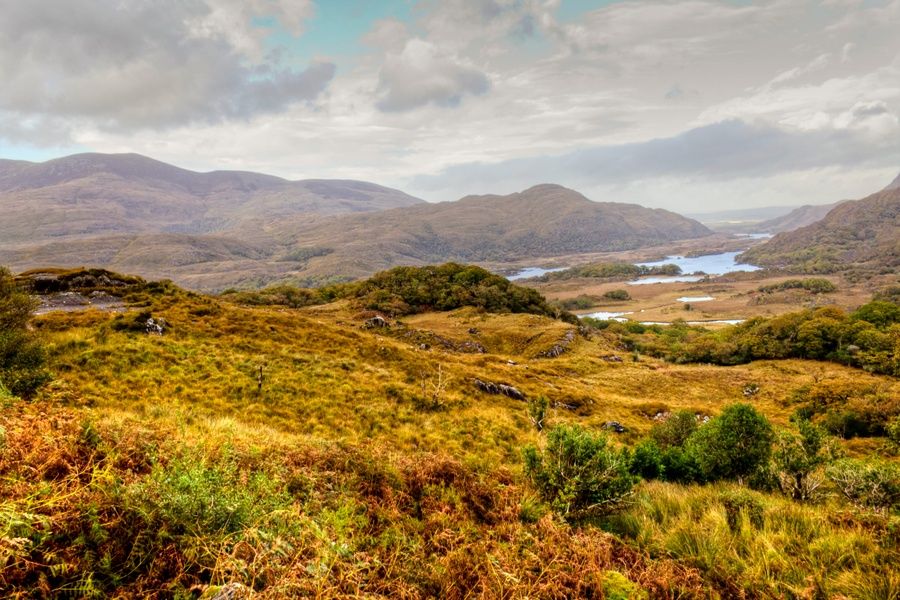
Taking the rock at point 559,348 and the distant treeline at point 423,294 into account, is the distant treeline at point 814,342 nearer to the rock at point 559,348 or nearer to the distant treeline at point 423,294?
the rock at point 559,348

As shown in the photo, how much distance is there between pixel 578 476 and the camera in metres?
7.24

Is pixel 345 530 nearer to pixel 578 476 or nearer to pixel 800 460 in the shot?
pixel 578 476

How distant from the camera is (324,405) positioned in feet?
62.2

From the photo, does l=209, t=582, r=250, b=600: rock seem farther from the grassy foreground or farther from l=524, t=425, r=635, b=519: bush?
l=524, t=425, r=635, b=519: bush

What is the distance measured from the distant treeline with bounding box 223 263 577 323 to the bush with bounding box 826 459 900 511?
6849 cm

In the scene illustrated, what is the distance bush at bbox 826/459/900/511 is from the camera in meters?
8.01

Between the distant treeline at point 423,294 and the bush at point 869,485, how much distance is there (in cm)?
6849

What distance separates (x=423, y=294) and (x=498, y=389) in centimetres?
5652

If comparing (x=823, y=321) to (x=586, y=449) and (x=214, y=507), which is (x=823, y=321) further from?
(x=214, y=507)

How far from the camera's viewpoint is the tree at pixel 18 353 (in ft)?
36.6

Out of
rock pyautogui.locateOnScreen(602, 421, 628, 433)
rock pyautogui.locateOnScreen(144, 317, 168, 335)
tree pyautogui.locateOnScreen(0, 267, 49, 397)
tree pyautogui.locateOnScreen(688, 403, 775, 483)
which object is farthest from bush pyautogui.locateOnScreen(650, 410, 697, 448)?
rock pyautogui.locateOnScreen(144, 317, 168, 335)

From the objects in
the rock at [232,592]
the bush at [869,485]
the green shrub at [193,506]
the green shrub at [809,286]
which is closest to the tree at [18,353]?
the green shrub at [193,506]

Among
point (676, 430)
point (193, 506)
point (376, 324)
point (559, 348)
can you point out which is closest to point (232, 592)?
point (193, 506)

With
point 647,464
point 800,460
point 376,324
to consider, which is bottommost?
point 376,324
